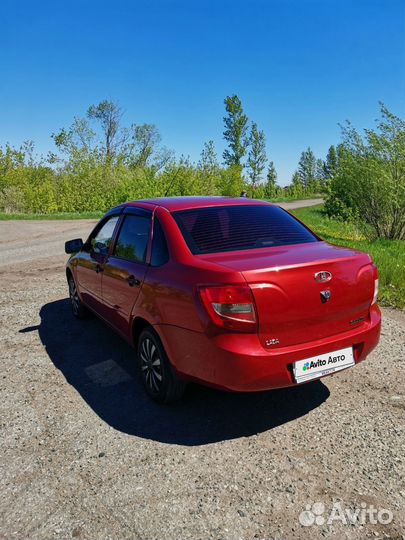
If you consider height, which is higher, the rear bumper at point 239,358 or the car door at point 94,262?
the car door at point 94,262

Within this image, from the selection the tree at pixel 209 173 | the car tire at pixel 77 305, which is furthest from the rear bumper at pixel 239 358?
the tree at pixel 209 173

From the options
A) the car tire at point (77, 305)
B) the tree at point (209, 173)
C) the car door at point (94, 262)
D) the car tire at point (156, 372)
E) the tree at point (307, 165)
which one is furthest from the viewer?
the tree at point (307, 165)

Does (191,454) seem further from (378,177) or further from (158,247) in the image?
(378,177)

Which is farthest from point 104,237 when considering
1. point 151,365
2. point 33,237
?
point 33,237

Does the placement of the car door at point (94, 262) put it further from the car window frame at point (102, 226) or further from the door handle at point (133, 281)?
the door handle at point (133, 281)

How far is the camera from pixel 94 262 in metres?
4.58

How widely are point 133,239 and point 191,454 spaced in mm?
1974

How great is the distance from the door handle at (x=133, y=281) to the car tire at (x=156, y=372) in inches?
15.7

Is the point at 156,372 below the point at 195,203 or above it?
below

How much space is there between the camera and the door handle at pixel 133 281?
11.3ft

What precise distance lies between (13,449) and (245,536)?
1746 millimetres

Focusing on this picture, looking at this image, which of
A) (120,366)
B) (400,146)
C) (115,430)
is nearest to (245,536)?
(115,430)

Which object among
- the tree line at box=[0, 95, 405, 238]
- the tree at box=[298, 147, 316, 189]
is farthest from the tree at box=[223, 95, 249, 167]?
the tree at box=[298, 147, 316, 189]

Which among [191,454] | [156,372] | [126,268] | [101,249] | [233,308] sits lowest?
[191,454]
